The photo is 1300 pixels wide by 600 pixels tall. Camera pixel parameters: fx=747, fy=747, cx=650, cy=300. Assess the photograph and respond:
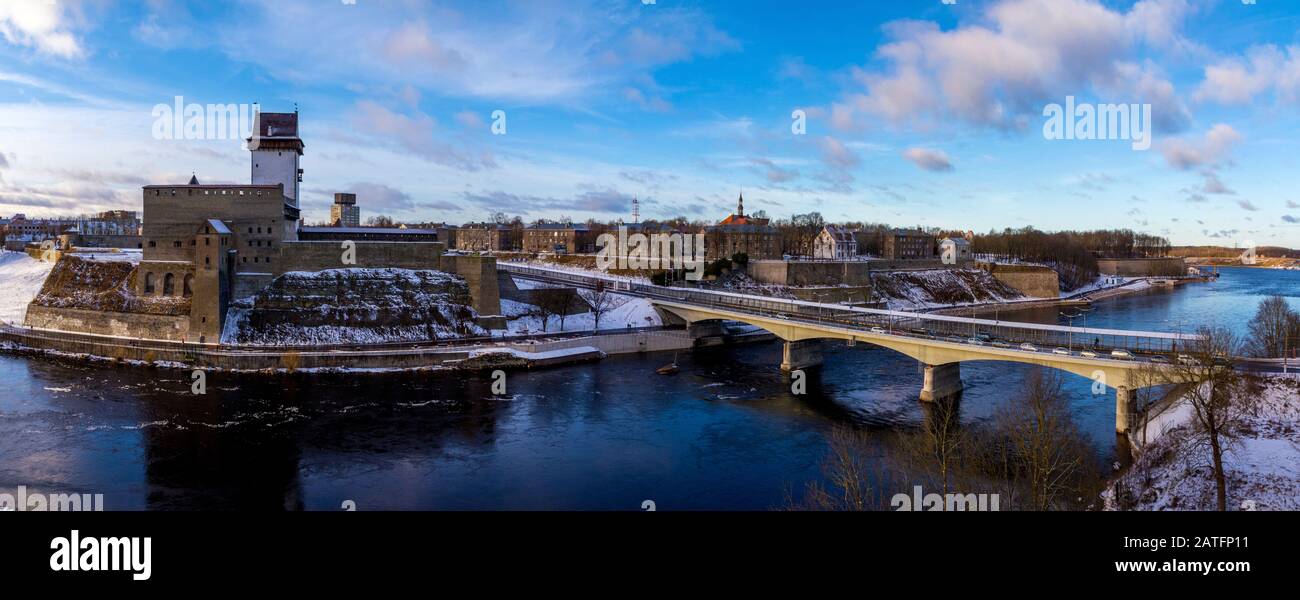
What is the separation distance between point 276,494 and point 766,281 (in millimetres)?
41826

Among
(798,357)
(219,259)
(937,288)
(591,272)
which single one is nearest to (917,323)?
(798,357)

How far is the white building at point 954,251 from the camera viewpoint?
72.3 m

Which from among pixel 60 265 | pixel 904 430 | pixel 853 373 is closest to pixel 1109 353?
pixel 904 430

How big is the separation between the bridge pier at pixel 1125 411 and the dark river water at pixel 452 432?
352 millimetres

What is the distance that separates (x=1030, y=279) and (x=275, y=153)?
63260mm

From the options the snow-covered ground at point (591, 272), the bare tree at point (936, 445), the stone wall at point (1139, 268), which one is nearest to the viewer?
the bare tree at point (936, 445)

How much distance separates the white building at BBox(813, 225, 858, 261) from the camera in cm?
6881

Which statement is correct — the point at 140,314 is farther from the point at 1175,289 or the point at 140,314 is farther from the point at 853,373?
the point at 1175,289

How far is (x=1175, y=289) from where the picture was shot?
79.4 metres

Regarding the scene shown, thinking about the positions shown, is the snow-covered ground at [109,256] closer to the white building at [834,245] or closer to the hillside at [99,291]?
the hillside at [99,291]

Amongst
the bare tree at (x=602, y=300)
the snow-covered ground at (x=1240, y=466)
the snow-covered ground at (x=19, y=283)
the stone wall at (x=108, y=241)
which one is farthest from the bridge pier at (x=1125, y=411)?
the stone wall at (x=108, y=241)

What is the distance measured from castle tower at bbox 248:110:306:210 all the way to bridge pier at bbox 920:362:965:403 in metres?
31.9

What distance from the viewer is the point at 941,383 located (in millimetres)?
24516

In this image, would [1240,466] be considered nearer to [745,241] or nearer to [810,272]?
[810,272]
